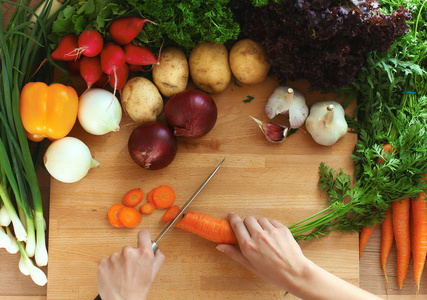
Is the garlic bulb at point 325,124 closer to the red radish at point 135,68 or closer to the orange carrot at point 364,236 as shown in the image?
the orange carrot at point 364,236

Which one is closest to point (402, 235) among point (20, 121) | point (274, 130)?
point (274, 130)

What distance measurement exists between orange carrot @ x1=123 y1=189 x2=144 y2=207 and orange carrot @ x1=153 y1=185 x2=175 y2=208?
2.3 inches

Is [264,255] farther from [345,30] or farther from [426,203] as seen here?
[345,30]

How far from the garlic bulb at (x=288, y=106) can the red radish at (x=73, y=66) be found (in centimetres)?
68

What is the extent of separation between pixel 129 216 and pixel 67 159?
0.29m

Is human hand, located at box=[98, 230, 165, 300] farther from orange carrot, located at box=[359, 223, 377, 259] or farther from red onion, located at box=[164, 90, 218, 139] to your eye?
orange carrot, located at box=[359, 223, 377, 259]

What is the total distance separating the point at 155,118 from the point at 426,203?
40.5 inches

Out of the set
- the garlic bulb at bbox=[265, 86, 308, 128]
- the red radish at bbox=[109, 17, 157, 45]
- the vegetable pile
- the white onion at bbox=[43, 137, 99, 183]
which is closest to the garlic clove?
the garlic bulb at bbox=[265, 86, 308, 128]

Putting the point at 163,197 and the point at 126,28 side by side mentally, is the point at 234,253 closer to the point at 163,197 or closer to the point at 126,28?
the point at 163,197

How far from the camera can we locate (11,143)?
48.3 inches

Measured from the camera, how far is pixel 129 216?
4.33 feet

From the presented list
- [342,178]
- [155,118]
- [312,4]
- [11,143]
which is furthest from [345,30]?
[11,143]

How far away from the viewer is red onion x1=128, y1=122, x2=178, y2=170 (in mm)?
1249

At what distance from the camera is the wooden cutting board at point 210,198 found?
134 centimetres
